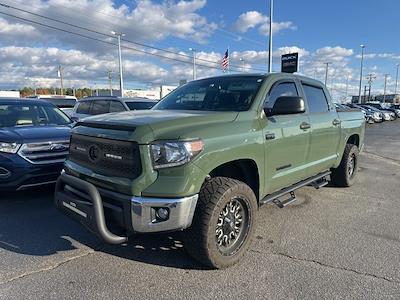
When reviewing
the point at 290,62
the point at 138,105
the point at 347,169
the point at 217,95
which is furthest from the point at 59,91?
the point at 217,95

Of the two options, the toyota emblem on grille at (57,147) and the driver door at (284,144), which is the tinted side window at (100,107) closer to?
the toyota emblem on grille at (57,147)

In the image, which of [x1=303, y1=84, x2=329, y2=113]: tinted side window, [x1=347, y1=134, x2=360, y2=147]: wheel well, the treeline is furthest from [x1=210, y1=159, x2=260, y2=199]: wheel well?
the treeline

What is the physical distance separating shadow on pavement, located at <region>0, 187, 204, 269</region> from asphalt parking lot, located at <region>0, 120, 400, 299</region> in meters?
0.01

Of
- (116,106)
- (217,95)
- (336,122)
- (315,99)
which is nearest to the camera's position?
(217,95)

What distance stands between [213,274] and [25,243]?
2159 mm

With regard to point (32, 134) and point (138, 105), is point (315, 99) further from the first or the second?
point (138, 105)

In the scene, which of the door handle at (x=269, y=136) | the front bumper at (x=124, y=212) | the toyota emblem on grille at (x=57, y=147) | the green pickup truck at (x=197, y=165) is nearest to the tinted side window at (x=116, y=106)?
the toyota emblem on grille at (x=57, y=147)

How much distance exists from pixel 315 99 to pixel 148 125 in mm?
3122

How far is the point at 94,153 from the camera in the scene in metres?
3.38

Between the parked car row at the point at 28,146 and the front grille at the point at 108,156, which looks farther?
the parked car row at the point at 28,146

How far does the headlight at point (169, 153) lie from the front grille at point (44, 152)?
2914mm

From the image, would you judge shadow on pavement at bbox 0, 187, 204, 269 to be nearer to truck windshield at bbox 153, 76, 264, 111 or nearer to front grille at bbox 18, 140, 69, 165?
front grille at bbox 18, 140, 69, 165

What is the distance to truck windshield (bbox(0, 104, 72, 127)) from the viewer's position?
6117 mm

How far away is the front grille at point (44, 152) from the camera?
5056 mm
